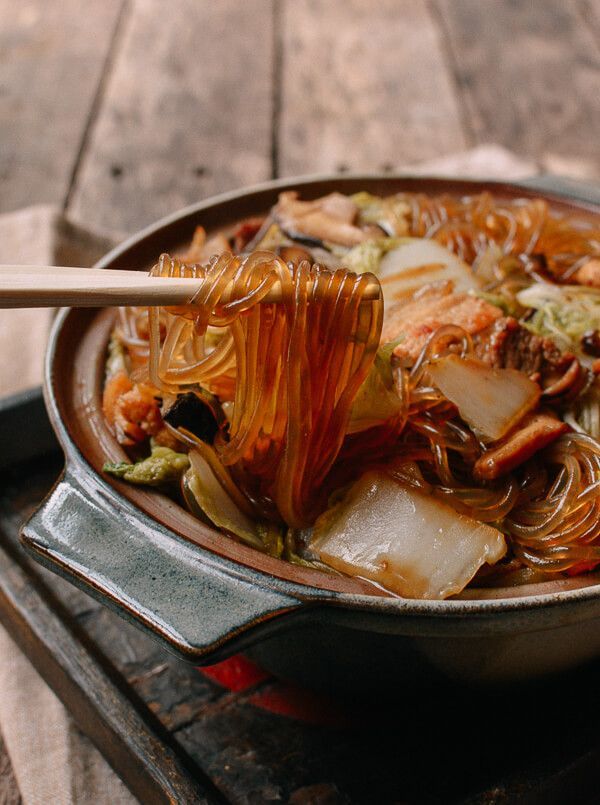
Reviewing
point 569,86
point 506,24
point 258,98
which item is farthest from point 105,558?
point 506,24

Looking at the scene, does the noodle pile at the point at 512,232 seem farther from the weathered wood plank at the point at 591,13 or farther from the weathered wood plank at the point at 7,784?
Result: the weathered wood plank at the point at 591,13

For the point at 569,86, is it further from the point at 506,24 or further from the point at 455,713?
the point at 455,713

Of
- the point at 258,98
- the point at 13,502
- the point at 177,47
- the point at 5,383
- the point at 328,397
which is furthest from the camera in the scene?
the point at 177,47

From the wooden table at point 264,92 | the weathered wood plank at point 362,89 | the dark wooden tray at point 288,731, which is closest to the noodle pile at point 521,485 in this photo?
the dark wooden tray at point 288,731

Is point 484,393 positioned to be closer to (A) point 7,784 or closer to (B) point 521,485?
(B) point 521,485

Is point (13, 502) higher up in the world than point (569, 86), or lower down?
lower down

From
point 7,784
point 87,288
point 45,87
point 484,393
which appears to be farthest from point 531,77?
point 7,784

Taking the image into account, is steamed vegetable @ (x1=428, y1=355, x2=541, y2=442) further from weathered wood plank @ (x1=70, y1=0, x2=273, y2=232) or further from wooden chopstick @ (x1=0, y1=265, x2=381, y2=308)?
weathered wood plank @ (x1=70, y1=0, x2=273, y2=232)
